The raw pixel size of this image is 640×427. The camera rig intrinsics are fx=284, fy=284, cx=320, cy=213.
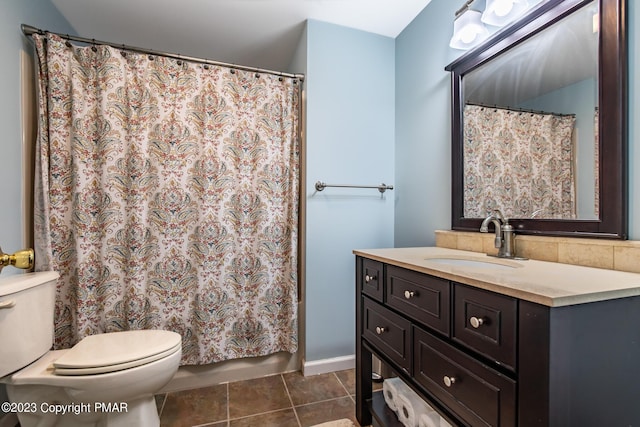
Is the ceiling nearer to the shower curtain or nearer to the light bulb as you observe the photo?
the light bulb

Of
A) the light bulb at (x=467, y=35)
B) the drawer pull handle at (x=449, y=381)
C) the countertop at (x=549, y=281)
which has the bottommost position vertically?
the drawer pull handle at (x=449, y=381)

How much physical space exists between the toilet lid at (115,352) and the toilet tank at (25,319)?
0.14 m

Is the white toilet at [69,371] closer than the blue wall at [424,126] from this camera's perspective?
Yes

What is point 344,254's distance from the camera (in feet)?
6.47

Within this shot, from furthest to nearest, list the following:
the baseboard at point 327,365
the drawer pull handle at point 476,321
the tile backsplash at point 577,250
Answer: the baseboard at point 327,365 < the tile backsplash at point 577,250 < the drawer pull handle at point 476,321

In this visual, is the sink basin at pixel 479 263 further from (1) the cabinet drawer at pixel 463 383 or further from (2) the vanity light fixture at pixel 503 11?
(2) the vanity light fixture at pixel 503 11

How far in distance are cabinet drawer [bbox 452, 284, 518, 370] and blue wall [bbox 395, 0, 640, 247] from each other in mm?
870

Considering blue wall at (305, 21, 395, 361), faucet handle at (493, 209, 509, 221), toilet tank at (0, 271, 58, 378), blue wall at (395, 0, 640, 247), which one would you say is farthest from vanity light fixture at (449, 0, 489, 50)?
toilet tank at (0, 271, 58, 378)

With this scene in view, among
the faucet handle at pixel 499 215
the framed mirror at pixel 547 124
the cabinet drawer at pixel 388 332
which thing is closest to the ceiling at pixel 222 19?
the framed mirror at pixel 547 124

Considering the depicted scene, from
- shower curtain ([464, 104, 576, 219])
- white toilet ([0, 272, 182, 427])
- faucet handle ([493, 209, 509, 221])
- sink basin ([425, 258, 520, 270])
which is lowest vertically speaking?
white toilet ([0, 272, 182, 427])

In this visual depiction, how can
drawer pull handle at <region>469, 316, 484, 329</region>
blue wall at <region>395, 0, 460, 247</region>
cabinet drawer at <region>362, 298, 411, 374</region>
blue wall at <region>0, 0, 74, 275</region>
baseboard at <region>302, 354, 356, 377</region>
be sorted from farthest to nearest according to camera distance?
baseboard at <region>302, 354, 356, 377</region>, blue wall at <region>395, 0, 460, 247</region>, blue wall at <region>0, 0, 74, 275</region>, cabinet drawer at <region>362, 298, 411, 374</region>, drawer pull handle at <region>469, 316, 484, 329</region>

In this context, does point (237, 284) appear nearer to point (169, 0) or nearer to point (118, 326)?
point (118, 326)

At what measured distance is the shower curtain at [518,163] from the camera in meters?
1.07

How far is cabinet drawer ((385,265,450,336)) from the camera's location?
0.89m
